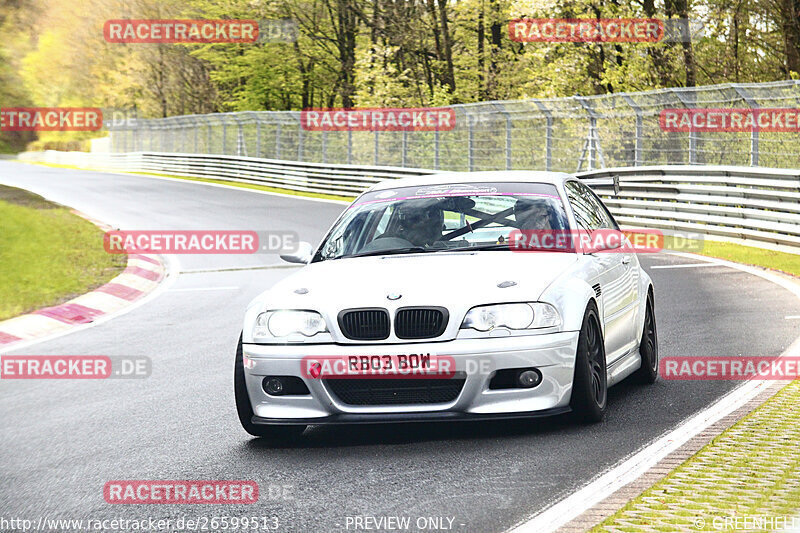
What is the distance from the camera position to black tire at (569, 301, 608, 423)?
6.56 m

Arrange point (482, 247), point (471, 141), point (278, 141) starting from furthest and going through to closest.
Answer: point (278, 141)
point (471, 141)
point (482, 247)

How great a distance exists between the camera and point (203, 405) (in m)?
8.20

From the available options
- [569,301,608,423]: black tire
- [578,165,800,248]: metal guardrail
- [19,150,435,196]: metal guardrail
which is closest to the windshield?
[569,301,608,423]: black tire

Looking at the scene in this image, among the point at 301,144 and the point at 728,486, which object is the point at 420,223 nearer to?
the point at 728,486

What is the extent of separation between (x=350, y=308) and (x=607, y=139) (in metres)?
19.6

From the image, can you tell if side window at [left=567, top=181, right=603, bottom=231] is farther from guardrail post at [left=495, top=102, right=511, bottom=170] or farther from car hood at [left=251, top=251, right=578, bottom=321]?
guardrail post at [left=495, top=102, right=511, bottom=170]

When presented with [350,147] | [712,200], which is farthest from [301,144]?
[712,200]

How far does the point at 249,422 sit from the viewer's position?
6.80m

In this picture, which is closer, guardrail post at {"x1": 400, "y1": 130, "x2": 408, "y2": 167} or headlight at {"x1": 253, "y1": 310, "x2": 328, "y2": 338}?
A: headlight at {"x1": 253, "y1": 310, "x2": 328, "y2": 338}
